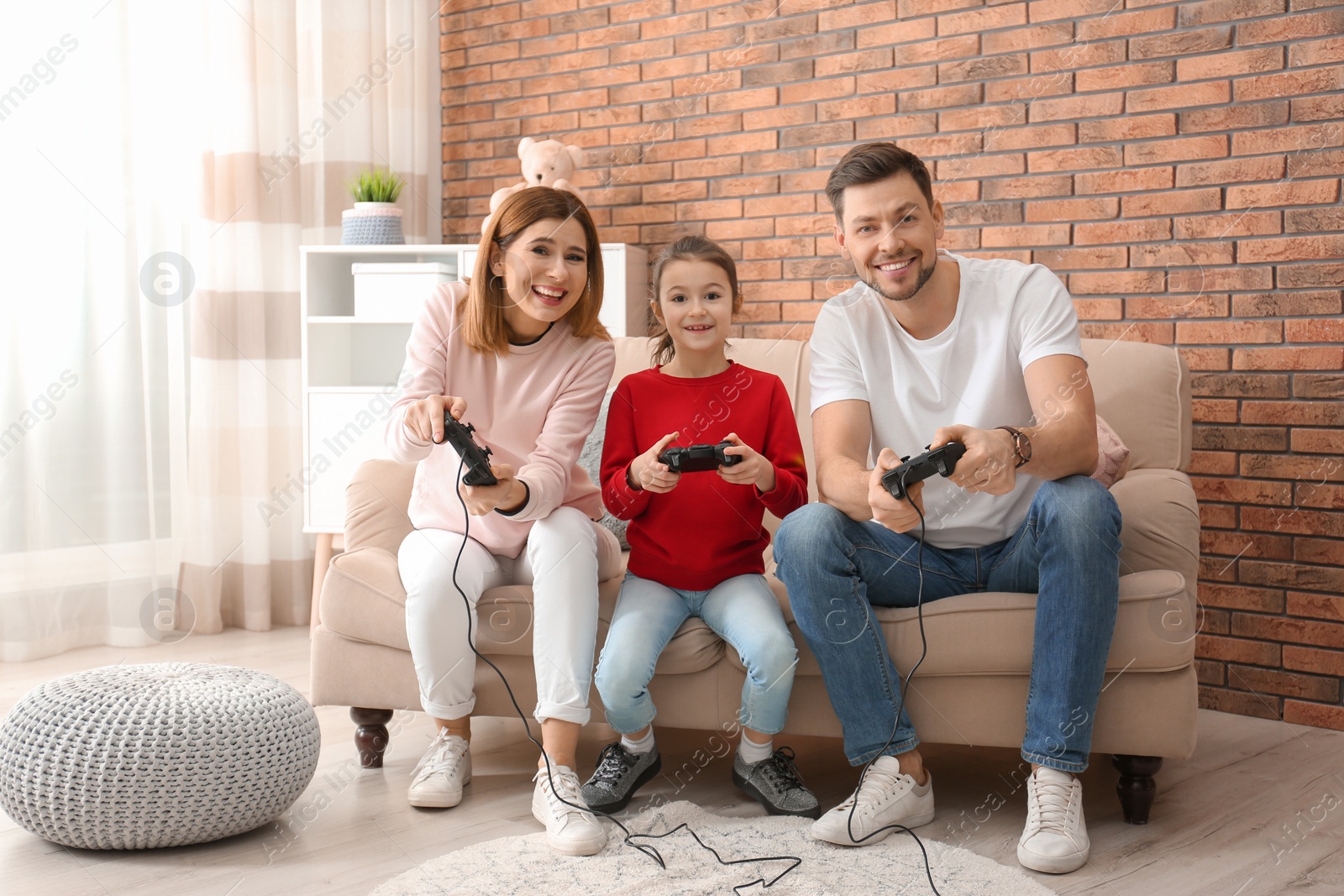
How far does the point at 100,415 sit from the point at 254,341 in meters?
0.45

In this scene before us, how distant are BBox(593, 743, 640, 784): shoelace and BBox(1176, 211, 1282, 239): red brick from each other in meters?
1.63

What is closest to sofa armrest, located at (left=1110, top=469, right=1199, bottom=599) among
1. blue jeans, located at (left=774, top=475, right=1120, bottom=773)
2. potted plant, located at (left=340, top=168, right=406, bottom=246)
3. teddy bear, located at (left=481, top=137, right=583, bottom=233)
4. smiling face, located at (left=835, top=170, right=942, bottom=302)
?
blue jeans, located at (left=774, top=475, right=1120, bottom=773)

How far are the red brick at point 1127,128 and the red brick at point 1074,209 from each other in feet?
0.43

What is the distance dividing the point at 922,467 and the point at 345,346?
225 centimetres

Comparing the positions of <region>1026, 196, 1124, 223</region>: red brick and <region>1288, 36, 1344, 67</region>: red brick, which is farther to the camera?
<region>1026, 196, 1124, 223</region>: red brick

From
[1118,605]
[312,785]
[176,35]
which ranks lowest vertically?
[312,785]

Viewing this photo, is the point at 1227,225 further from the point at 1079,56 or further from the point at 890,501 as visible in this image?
the point at 890,501

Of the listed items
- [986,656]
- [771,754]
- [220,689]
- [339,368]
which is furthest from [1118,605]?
[339,368]

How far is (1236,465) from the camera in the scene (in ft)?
7.97

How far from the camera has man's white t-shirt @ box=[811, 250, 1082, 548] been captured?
176 centimetres

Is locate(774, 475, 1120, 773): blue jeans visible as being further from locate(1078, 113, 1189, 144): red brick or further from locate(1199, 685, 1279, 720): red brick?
locate(1078, 113, 1189, 144): red brick

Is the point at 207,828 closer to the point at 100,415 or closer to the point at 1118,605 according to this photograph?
the point at 1118,605

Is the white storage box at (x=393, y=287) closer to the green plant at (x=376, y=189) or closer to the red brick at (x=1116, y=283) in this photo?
the green plant at (x=376, y=189)

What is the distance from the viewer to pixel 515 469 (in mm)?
1919
